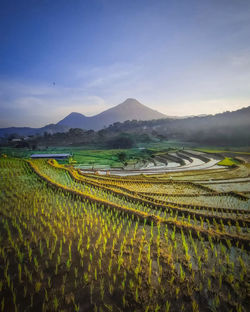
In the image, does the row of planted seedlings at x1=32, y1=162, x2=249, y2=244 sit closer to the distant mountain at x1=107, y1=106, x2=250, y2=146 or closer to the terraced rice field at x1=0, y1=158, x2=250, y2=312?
the terraced rice field at x1=0, y1=158, x2=250, y2=312

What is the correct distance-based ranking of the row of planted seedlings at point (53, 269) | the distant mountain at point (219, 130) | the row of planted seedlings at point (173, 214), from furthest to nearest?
the distant mountain at point (219, 130) < the row of planted seedlings at point (173, 214) < the row of planted seedlings at point (53, 269)

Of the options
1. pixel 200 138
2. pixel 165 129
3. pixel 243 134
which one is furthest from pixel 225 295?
pixel 165 129

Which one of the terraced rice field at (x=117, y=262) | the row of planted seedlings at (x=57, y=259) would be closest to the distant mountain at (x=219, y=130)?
the terraced rice field at (x=117, y=262)

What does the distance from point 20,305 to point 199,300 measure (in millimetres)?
2636

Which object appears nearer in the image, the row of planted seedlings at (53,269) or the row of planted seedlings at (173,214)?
the row of planted seedlings at (53,269)

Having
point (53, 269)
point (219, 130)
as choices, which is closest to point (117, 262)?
point (53, 269)

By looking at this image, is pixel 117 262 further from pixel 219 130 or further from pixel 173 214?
pixel 219 130

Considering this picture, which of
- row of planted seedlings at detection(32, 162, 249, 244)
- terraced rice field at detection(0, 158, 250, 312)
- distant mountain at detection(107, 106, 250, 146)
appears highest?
distant mountain at detection(107, 106, 250, 146)

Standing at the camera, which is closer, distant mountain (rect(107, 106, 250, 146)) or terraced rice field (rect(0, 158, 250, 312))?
terraced rice field (rect(0, 158, 250, 312))

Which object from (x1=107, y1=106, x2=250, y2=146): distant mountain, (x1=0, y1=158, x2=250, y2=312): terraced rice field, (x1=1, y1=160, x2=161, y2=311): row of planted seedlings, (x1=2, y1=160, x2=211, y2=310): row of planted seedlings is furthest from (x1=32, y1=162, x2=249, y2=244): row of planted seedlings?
(x1=107, y1=106, x2=250, y2=146): distant mountain

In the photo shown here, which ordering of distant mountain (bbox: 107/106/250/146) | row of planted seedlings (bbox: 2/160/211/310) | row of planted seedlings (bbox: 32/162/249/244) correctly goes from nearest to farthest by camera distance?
row of planted seedlings (bbox: 2/160/211/310) → row of planted seedlings (bbox: 32/162/249/244) → distant mountain (bbox: 107/106/250/146)

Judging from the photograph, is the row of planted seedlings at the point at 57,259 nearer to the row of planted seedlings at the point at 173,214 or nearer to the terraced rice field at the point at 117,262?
the terraced rice field at the point at 117,262

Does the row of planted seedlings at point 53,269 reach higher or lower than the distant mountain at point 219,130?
lower

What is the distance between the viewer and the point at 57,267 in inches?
112
